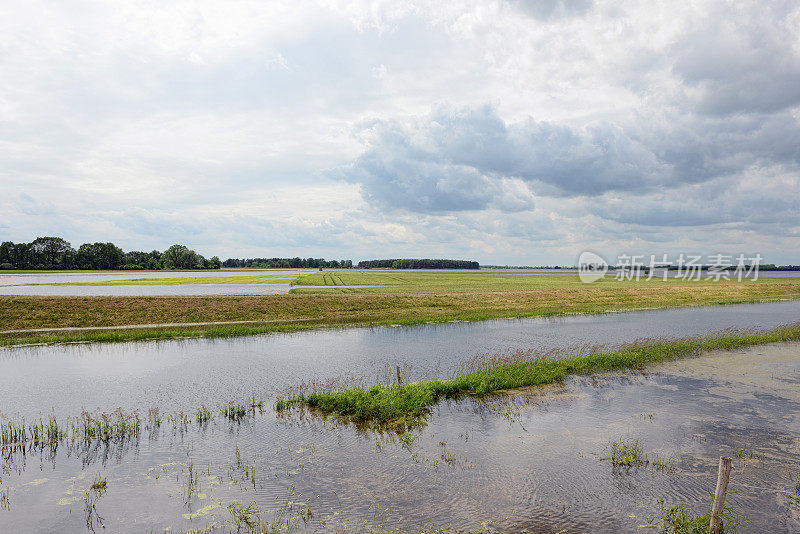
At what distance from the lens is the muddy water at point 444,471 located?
10.0m

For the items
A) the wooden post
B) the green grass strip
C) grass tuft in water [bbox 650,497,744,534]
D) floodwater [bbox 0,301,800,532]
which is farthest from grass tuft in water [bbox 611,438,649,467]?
the green grass strip

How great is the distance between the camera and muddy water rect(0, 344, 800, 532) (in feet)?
33.0

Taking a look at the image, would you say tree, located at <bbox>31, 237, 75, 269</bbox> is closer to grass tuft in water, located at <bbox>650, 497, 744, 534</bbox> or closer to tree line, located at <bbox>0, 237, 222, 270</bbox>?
tree line, located at <bbox>0, 237, 222, 270</bbox>

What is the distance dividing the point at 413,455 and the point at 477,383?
7.66 meters

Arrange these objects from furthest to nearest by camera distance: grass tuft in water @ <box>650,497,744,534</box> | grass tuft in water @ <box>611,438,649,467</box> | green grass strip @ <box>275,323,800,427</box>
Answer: green grass strip @ <box>275,323,800,427</box>, grass tuft in water @ <box>611,438,649,467</box>, grass tuft in water @ <box>650,497,744,534</box>

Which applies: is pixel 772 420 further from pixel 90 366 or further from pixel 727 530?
pixel 90 366

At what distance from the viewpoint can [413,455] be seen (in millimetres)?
13211

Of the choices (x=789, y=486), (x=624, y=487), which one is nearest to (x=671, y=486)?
(x=624, y=487)

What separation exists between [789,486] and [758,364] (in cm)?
1818

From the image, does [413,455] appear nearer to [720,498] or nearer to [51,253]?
[720,498]

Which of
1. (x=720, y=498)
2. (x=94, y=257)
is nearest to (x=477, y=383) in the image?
(x=720, y=498)

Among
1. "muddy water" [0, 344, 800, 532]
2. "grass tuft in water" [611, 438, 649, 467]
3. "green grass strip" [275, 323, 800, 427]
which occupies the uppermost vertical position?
"green grass strip" [275, 323, 800, 427]

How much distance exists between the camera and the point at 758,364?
25.6m

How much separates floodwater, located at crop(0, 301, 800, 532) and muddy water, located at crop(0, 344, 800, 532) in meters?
0.05
